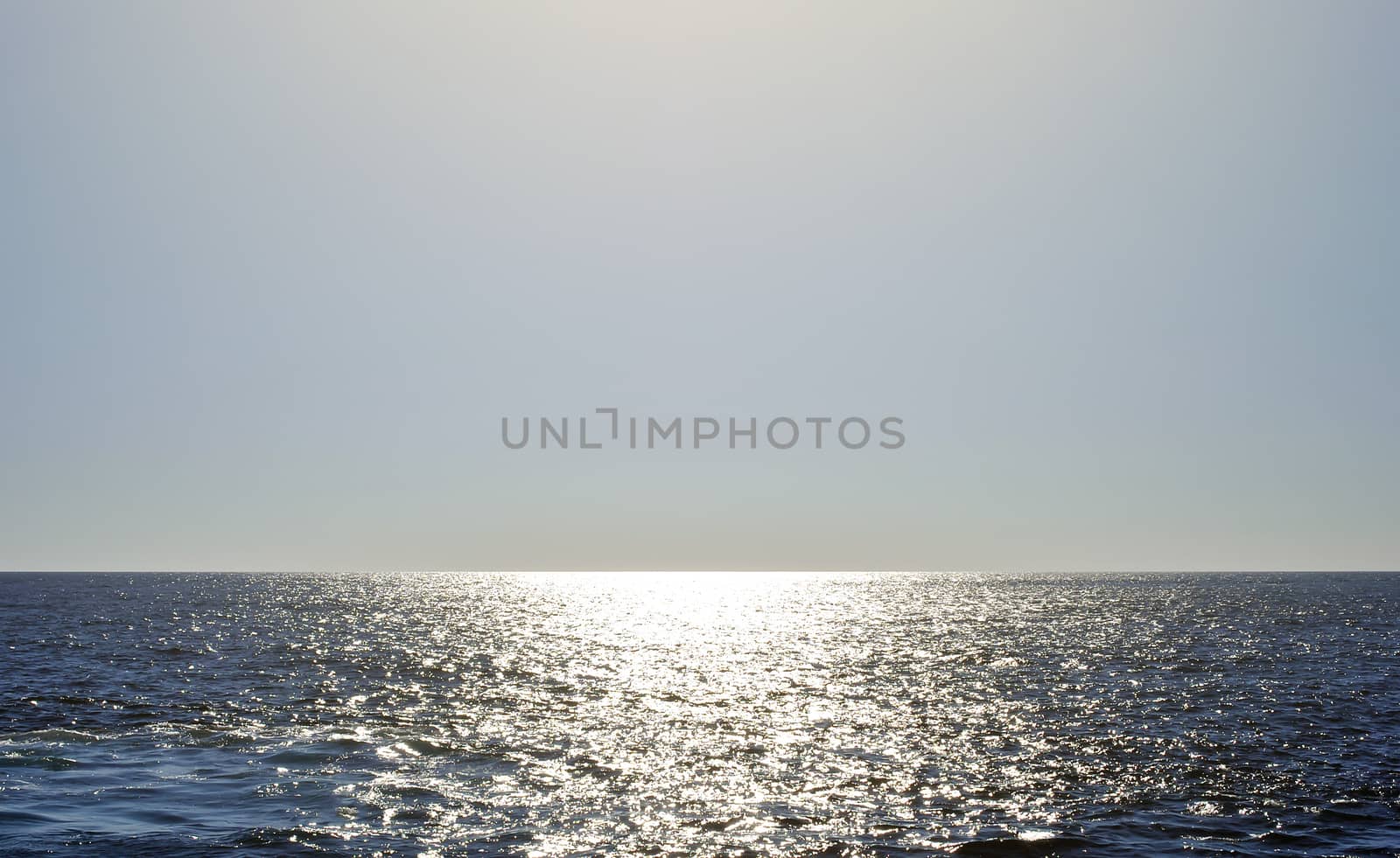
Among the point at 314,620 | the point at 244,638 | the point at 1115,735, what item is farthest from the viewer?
the point at 314,620

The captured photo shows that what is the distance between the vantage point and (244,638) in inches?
2879

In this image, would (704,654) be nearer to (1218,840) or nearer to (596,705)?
(596,705)

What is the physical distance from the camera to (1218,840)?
2119 centimetres

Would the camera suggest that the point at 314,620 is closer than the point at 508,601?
Yes

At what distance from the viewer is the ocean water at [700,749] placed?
846 inches

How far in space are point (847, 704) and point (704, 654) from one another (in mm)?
26248

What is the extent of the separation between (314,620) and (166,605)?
40768mm

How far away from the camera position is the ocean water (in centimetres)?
2148

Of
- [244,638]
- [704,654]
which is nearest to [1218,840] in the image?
[704,654]

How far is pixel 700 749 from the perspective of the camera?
31359 millimetres

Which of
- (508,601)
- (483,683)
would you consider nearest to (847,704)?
(483,683)

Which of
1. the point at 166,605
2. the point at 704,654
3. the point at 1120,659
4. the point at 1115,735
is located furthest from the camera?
the point at 166,605

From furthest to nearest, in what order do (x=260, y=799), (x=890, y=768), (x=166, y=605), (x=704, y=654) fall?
(x=166, y=605), (x=704, y=654), (x=890, y=768), (x=260, y=799)

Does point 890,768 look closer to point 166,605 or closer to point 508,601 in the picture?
point 166,605
